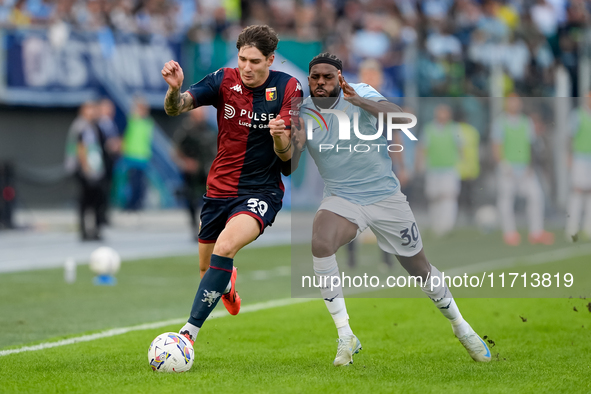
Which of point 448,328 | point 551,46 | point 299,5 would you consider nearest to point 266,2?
point 299,5

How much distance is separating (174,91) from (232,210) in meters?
0.93

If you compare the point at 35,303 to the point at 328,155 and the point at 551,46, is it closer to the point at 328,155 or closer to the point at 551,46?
the point at 328,155

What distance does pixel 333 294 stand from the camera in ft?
19.5

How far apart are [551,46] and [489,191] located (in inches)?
239

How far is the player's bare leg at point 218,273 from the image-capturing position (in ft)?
18.8

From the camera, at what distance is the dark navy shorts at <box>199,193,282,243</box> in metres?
5.98

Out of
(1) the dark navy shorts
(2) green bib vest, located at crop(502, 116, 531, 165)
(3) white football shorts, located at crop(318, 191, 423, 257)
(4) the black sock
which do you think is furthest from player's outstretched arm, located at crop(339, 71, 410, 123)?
(2) green bib vest, located at crop(502, 116, 531, 165)

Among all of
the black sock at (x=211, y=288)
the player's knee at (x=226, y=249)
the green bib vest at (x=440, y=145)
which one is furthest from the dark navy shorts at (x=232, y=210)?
the green bib vest at (x=440, y=145)

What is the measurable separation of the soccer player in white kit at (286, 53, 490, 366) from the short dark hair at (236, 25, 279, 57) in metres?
0.31

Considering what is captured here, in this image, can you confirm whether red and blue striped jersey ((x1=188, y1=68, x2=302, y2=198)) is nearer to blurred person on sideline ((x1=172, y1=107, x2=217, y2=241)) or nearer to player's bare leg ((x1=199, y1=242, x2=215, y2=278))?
player's bare leg ((x1=199, y1=242, x2=215, y2=278))

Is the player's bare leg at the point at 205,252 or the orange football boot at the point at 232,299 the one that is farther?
the orange football boot at the point at 232,299

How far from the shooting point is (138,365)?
19.1ft

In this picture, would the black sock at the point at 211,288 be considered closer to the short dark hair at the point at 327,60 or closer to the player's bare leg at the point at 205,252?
the player's bare leg at the point at 205,252

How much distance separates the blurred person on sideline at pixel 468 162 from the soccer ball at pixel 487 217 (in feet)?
0.55
